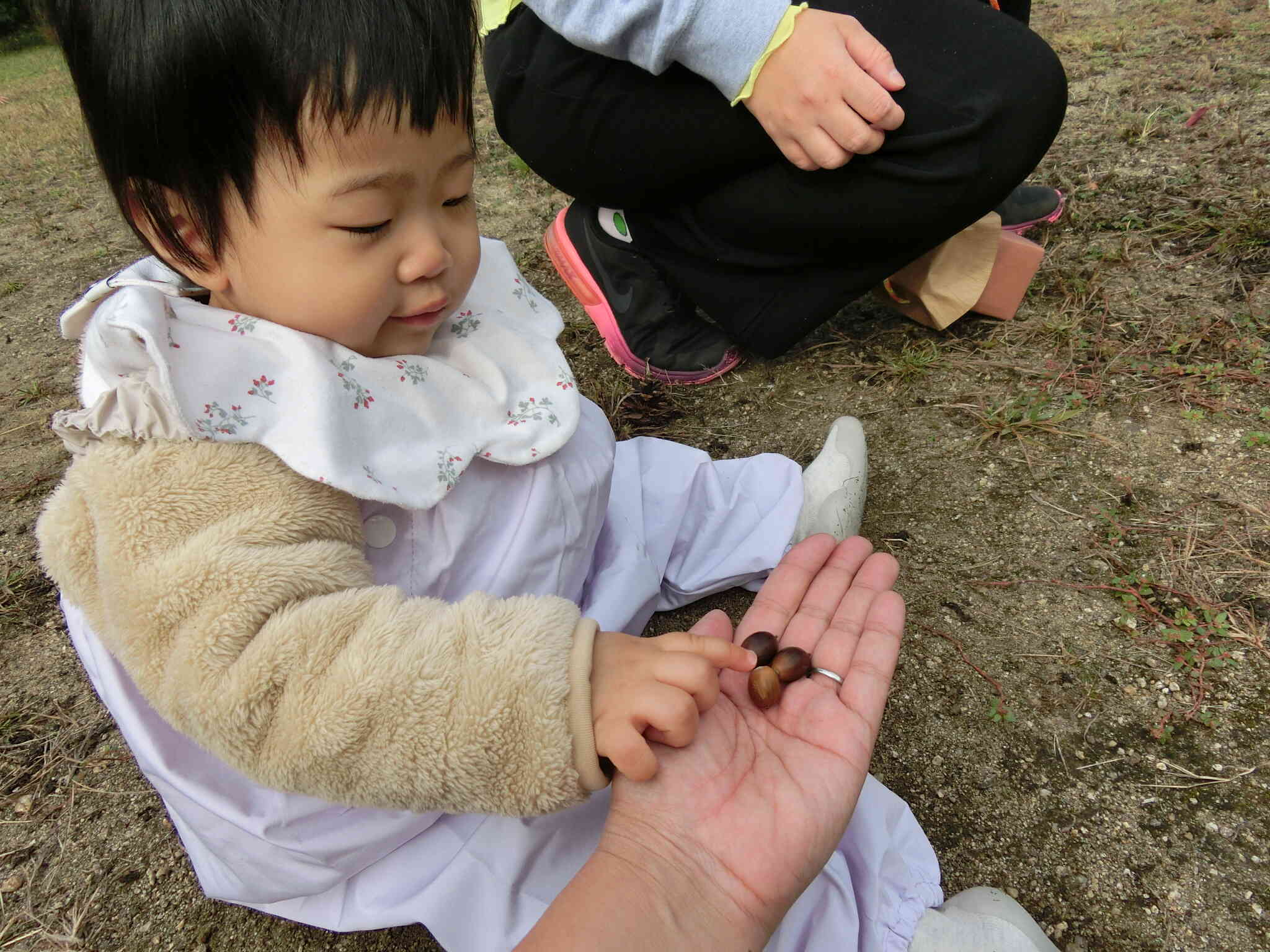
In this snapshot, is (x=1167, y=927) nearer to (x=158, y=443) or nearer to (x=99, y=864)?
(x=158, y=443)

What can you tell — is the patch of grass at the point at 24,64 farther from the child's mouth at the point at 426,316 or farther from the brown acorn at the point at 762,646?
the brown acorn at the point at 762,646

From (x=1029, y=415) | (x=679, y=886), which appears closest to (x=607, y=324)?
(x=1029, y=415)

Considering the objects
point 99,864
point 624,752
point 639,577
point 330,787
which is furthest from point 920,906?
point 99,864

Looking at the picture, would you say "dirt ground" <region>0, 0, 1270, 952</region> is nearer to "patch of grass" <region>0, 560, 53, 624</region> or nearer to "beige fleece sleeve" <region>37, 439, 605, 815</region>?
"patch of grass" <region>0, 560, 53, 624</region>

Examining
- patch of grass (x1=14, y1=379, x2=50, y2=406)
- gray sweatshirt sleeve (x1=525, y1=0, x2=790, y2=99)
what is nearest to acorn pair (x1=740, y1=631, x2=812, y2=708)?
gray sweatshirt sleeve (x1=525, y1=0, x2=790, y2=99)

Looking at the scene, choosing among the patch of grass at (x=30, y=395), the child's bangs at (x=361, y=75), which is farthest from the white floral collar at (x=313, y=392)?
the patch of grass at (x=30, y=395)

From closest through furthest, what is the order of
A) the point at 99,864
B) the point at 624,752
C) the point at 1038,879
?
the point at 624,752, the point at 1038,879, the point at 99,864
